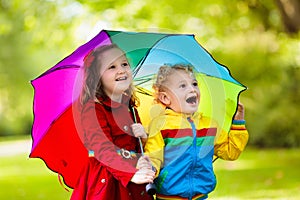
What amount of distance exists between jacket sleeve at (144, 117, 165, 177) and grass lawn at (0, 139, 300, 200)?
4566 millimetres

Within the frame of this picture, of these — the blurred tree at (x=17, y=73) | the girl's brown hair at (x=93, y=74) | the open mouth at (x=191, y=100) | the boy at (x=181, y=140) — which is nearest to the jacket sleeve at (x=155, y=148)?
the boy at (x=181, y=140)

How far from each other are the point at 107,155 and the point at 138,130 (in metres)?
0.26

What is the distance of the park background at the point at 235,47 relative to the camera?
11.8 meters

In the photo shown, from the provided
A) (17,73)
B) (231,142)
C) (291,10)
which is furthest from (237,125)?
(17,73)

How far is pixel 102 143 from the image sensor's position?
3904 millimetres

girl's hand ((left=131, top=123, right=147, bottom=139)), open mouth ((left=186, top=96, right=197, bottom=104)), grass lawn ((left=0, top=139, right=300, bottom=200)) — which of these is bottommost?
grass lawn ((left=0, top=139, right=300, bottom=200))

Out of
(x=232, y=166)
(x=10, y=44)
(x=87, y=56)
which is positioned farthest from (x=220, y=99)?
(x=10, y=44)

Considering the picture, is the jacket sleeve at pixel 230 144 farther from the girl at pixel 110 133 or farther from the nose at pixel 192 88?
the girl at pixel 110 133

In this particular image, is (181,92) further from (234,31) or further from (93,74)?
(234,31)

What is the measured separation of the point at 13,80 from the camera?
88.2ft

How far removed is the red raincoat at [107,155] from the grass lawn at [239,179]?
4554 mm

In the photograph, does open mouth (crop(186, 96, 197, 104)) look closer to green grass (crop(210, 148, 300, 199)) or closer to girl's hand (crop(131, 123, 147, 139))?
girl's hand (crop(131, 123, 147, 139))

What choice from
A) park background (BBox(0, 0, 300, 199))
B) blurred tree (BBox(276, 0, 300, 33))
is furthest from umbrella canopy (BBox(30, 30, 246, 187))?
blurred tree (BBox(276, 0, 300, 33))

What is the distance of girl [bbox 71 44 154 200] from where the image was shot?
12.7ft
